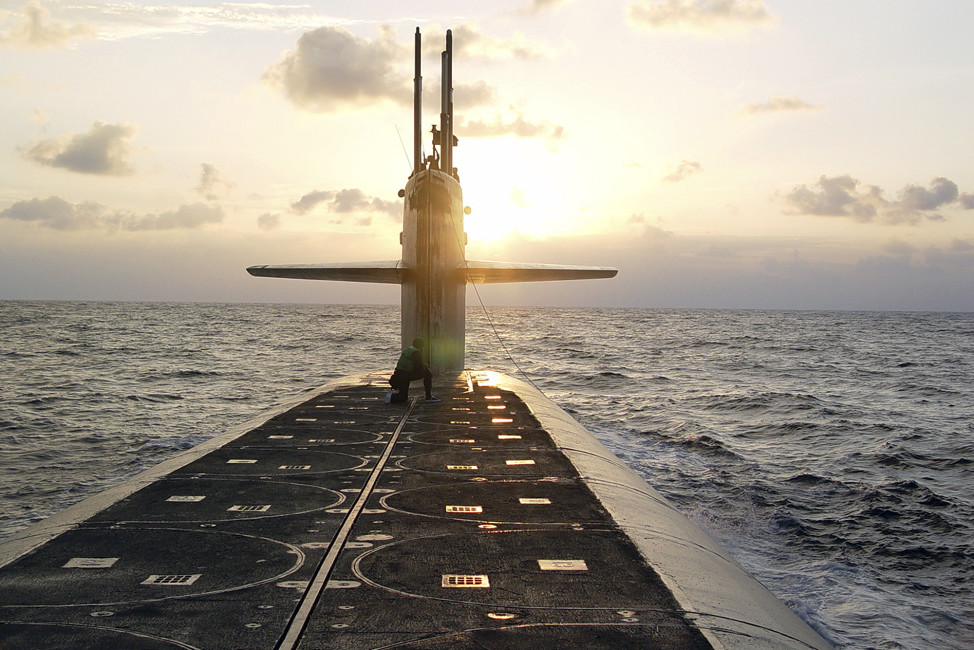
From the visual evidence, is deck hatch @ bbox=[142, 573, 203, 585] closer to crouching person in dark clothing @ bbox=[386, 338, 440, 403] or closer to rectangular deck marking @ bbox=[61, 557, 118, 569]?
rectangular deck marking @ bbox=[61, 557, 118, 569]

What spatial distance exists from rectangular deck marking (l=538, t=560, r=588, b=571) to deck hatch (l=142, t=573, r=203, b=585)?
3020 mm

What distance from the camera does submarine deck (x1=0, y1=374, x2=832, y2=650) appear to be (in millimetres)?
5176

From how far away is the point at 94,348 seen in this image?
52.4 metres

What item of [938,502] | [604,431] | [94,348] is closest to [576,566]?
[938,502]

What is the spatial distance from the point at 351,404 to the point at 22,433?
9.61 metres

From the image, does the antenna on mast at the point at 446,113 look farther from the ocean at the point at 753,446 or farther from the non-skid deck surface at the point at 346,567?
the non-skid deck surface at the point at 346,567

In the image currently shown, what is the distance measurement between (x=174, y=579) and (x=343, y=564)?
4.65 feet

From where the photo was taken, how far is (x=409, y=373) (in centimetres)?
1712

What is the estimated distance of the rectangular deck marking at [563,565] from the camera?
21.2 ft

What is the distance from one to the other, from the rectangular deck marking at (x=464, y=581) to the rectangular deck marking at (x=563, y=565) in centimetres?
60

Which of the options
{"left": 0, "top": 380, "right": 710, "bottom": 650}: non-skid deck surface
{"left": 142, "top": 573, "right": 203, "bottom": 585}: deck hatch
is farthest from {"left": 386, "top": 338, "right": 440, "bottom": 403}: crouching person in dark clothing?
{"left": 142, "top": 573, "right": 203, "bottom": 585}: deck hatch

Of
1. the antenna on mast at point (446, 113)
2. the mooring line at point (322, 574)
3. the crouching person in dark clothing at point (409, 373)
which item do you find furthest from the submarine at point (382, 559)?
the antenna on mast at point (446, 113)

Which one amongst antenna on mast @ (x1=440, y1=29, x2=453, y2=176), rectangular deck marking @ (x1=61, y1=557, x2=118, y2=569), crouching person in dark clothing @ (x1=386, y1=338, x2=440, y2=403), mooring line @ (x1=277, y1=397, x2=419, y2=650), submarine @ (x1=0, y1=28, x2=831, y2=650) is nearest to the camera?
mooring line @ (x1=277, y1=397, x2=419, y2=650)

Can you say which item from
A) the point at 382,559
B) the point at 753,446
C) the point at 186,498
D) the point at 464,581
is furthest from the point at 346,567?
the point at 753,446
